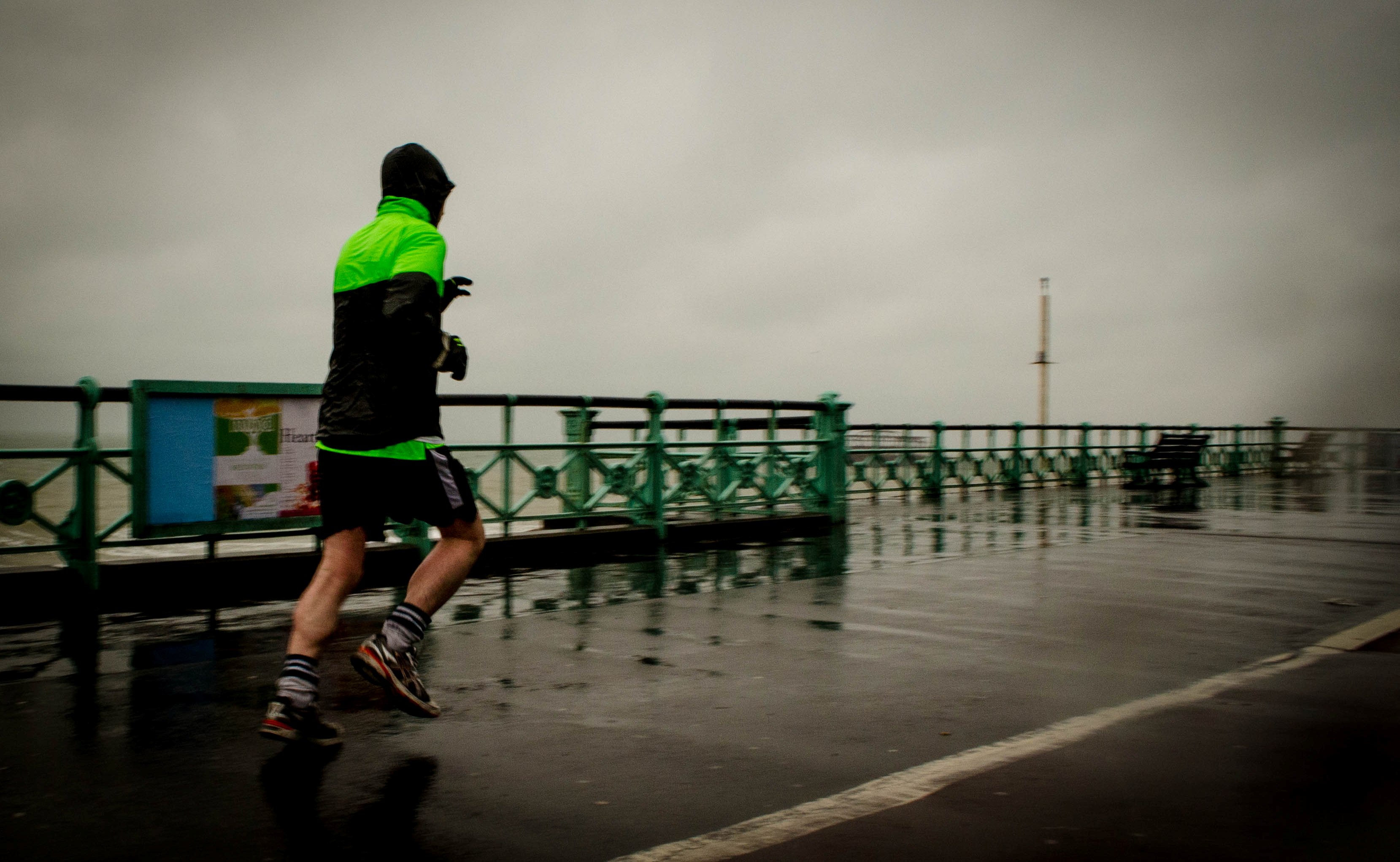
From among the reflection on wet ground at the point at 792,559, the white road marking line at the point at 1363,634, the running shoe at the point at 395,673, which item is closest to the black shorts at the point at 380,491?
the running shoe at the point at 395,673

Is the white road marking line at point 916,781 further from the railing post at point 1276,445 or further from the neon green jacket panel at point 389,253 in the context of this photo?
the railing post at point 1276,445

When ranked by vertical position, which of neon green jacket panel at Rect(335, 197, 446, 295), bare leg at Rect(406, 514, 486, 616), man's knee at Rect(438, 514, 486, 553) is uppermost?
neon green jacket panel at Rect(335, 197, 446, 295)

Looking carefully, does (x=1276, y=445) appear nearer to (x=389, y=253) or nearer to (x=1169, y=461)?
(x=1169, y=461)

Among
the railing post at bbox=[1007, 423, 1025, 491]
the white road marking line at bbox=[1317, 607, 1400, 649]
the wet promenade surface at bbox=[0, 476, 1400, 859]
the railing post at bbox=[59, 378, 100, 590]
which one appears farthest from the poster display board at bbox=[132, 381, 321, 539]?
the railing post at bbox=[1007, 423, 1025, 491]

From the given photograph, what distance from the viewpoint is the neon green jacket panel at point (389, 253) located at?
4.39 m

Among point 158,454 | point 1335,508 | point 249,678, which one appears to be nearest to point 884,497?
point 1335,508

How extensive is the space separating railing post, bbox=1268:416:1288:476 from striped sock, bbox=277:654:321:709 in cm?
3178

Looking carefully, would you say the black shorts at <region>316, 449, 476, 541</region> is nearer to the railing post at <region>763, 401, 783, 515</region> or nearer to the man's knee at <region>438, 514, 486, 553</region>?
the man's knee at <region>438, 514, 486, 553</region>

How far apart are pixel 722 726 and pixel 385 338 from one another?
1982 millimetres

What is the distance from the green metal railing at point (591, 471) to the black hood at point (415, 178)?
4375mm

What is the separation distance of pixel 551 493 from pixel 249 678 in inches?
217

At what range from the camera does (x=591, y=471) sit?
1128 centimetres

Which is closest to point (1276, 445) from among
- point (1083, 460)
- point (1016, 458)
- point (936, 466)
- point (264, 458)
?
point (1083, 460)

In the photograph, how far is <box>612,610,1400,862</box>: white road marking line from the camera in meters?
3.29
